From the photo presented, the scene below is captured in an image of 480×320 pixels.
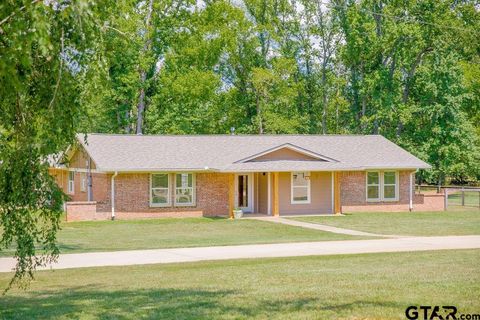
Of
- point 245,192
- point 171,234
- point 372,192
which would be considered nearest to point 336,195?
point 372,192

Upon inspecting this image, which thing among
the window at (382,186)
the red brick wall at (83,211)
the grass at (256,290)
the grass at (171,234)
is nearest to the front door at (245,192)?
the grass at (171,234)

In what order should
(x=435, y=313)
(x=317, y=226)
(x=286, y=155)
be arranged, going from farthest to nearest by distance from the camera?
(x=286, y=155) < (x=317, y=226) < (x=435, y=313)

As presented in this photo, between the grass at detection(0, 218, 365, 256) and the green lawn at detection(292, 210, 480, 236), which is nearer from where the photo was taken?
the grass at detection(0, 218, 365, 256)

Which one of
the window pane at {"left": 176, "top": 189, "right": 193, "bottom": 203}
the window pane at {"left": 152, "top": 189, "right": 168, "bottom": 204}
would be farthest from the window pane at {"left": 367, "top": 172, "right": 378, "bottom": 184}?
the window pane at {"left": 152, "top": 189, "right": 168, "bottom": 204}

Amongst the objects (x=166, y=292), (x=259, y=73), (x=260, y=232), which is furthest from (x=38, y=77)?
(x=259, y=73)

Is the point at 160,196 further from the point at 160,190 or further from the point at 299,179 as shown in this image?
the point at 299,179

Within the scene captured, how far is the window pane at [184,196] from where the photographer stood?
1470 inches

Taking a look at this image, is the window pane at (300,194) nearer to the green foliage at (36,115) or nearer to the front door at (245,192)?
the front door at (245,192)

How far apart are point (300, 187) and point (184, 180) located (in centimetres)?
625

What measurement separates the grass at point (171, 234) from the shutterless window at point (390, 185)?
9.54 meters

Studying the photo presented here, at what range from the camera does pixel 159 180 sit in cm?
3700

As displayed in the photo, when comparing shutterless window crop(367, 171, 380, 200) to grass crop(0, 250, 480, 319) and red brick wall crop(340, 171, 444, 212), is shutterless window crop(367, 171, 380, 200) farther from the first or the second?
grass crop(0, 250, 480, 319)

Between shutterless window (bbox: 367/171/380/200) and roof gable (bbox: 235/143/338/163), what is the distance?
116 inches

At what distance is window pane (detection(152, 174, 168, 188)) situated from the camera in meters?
36.8
